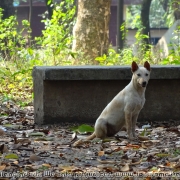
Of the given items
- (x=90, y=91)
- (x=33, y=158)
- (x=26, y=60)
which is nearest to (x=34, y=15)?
(x=26, y=60)

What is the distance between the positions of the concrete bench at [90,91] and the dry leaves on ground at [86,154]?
0.18m

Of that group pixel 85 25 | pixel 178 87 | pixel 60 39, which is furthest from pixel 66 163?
pixel 85 25

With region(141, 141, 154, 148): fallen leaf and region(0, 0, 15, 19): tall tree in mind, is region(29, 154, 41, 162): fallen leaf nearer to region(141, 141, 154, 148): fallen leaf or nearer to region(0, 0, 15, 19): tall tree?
region(141, 141, 154, 148): fallen leaf

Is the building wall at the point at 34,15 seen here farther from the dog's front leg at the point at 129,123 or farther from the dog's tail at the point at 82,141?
the dog's front leg at the point at 129,123

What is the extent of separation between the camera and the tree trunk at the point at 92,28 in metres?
14.0

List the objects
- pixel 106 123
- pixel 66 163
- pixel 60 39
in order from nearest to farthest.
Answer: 1. pixel 66 163
2. pixel 106 123
3. pixel 60 39

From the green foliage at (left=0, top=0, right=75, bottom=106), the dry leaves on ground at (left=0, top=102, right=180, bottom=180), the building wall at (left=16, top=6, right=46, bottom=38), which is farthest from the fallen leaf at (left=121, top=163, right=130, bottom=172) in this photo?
the building wall at (left=16, top=6, right=46, bottom=38)

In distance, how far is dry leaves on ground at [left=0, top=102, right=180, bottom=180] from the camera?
4.96 m

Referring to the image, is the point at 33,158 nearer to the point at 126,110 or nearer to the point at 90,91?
the point at 126,110

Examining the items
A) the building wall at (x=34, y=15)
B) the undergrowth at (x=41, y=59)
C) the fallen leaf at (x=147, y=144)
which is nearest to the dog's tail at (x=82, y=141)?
the fallen leaf at (x=147, y=144)

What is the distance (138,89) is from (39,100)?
1867 millimetres

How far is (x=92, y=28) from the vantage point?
46.2ft

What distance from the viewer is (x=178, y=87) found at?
27.3ft

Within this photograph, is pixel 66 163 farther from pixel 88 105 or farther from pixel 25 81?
pixel 25 81
